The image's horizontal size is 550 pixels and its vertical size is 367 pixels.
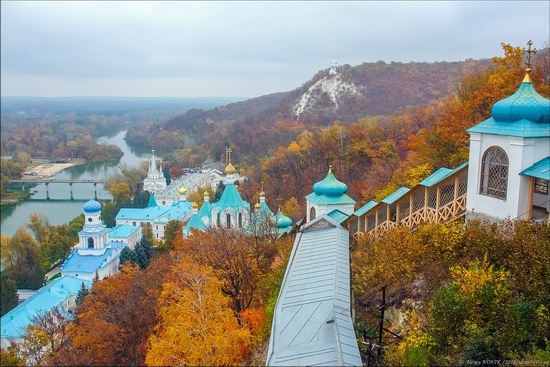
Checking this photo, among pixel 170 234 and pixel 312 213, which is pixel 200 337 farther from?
pixel 170 234

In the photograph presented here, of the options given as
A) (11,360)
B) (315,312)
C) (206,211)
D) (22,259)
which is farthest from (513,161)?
(22,259)

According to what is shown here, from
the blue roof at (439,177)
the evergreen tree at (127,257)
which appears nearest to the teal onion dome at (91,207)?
the evergreen tree at (127,257)

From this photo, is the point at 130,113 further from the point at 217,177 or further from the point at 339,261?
the point at 339,261

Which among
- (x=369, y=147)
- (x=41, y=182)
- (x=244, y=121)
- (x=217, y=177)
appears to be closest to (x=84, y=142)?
(x=41, y=182)

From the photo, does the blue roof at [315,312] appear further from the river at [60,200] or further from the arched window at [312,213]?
the river at [60,200]

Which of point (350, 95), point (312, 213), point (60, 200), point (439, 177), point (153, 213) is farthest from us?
point (350, 95)
